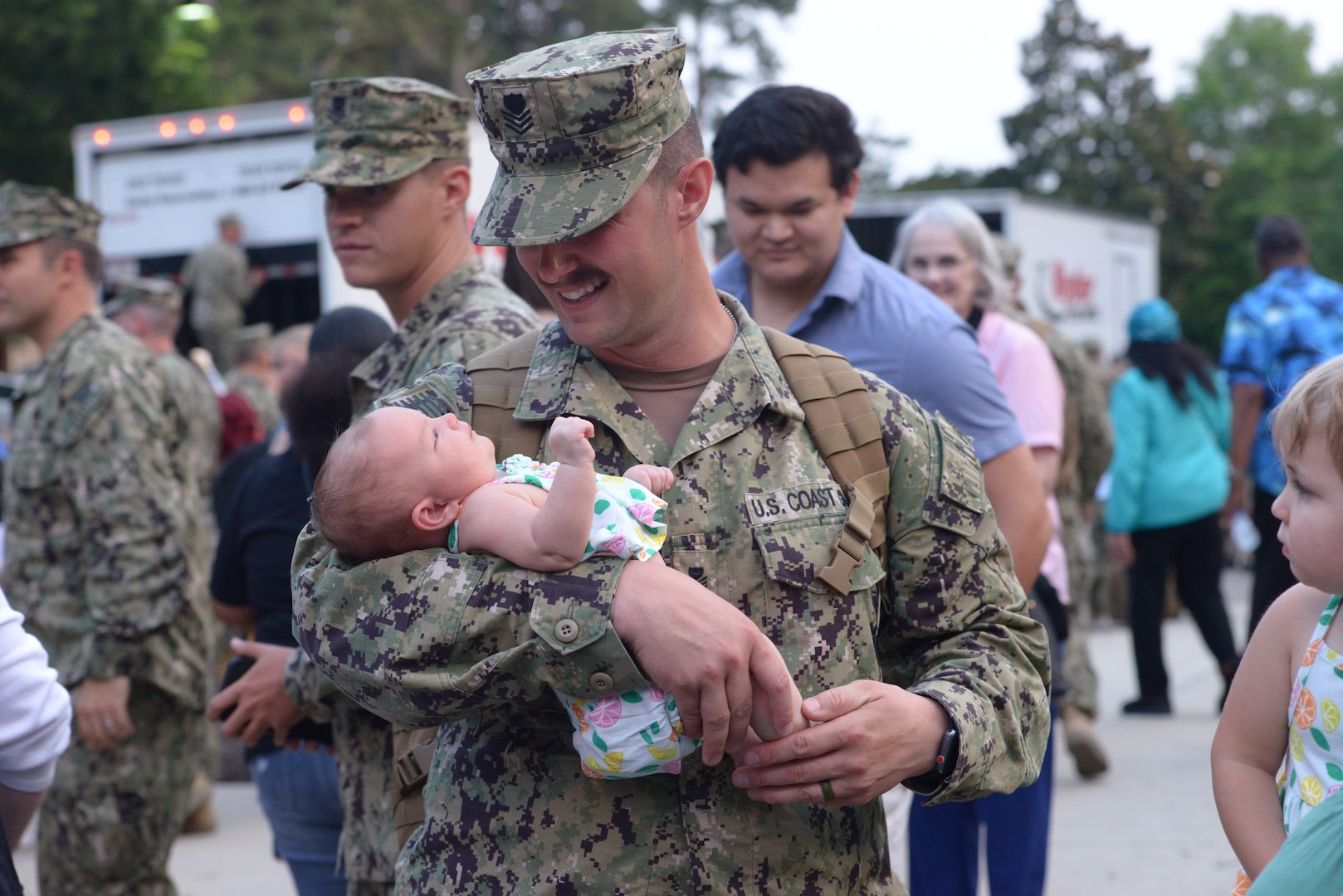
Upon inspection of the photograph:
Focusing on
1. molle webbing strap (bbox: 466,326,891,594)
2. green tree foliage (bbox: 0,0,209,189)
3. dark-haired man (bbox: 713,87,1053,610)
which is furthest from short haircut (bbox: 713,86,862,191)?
green tree foliage (bbox: 0,0,209,189)

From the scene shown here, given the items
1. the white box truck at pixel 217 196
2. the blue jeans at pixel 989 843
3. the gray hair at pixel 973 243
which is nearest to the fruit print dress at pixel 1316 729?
the blue jeans at pixel 989 843

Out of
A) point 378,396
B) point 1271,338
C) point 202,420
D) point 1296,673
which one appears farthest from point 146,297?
point 1296,673

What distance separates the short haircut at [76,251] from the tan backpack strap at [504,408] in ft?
10.1

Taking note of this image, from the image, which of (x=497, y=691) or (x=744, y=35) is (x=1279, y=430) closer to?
(x=497, y=691)

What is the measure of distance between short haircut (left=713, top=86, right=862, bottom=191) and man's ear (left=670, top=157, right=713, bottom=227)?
1235 mm

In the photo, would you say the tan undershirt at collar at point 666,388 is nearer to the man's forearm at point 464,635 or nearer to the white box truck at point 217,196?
the man's forearm at point 464,635

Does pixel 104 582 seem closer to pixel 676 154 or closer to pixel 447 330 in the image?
pixel 447 330

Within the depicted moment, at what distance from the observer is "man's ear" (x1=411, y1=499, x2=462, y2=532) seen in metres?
1.91

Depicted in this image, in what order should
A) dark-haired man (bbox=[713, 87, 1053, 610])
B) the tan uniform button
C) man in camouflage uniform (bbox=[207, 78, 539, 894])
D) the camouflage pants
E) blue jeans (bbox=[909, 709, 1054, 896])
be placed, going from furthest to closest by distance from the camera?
the camouflage pants
blue jeans (bbox=[909, 709, 1054, 896])
dark-haired man (bbox=[713, 87, 1053, 610])
man in camouflage uniform (bbox=[207, 78, 539, 894])
the tan uniform button

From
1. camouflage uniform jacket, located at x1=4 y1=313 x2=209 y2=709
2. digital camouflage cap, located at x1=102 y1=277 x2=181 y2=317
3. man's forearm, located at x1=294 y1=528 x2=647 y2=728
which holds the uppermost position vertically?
man's forearm, located at x1=294 y1=528 x2=647 y2=728

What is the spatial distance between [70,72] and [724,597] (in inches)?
875

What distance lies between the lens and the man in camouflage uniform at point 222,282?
992 centimetres

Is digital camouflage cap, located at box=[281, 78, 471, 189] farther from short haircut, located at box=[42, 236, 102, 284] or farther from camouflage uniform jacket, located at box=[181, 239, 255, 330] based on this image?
camouflage uniform jacket, located at box=[181, 239, 255, 330]

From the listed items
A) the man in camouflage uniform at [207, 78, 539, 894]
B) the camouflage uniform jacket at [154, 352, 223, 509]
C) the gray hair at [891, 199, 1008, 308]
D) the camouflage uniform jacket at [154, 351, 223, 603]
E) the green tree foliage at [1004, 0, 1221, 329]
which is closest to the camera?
the man in camouflage uniform at [207, 78, 539, 894]
